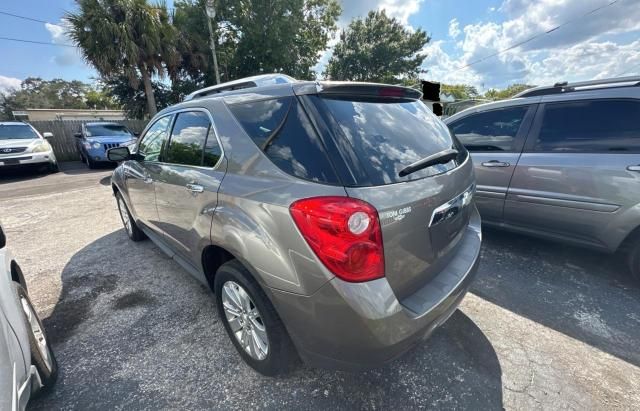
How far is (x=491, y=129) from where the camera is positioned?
341 cm

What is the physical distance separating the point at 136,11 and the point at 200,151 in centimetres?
1363

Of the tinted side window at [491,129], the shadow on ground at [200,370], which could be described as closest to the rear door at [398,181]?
the shadow on ground at [200,370]

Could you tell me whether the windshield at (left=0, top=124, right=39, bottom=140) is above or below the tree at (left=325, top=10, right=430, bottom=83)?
below

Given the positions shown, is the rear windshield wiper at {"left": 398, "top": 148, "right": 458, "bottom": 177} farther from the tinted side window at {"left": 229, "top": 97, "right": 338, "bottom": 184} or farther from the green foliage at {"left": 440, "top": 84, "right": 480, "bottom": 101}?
the green foliage at {"left": 440, "top": 84, "right": 480, "bottom": 101}

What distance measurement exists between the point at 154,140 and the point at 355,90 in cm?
220

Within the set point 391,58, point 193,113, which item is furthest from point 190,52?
point 391,58

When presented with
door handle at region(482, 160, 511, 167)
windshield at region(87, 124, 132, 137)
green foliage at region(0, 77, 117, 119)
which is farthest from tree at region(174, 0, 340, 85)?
green foliage at region(0, 77, 117, 119)

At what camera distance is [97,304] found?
2707mm

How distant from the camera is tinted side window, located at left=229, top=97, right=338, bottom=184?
1.41m

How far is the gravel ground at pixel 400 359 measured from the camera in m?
1.74

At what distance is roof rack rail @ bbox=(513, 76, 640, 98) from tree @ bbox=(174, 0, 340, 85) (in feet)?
52.7

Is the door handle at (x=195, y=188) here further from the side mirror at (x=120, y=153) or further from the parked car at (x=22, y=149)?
the parked car at (x=22, y=149)

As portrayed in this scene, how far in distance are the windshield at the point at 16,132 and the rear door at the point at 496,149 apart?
11774mm

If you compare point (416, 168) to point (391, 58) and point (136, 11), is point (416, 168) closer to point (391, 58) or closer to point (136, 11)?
point (136, 11)
